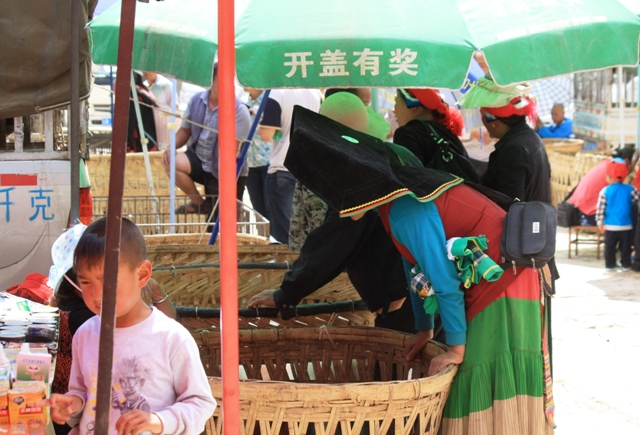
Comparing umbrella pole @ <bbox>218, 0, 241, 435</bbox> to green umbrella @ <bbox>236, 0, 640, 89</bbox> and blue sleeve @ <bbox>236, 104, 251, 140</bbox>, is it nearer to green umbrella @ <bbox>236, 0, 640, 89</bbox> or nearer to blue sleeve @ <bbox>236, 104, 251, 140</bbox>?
green umbrella @ <bbox>236, 0, 640, 89</bbox>

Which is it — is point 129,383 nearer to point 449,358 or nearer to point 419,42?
point 449,358

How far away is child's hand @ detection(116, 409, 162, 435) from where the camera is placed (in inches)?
72.5

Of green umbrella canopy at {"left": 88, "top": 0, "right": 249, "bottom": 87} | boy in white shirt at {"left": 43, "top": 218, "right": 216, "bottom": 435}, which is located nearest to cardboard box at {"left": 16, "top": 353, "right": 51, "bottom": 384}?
boy in white shirt at {"left": 43, "top": 218, "right": 216, "bottom": 435}

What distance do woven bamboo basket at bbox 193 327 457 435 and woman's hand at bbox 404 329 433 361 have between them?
4cm

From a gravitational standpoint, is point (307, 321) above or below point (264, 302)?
below

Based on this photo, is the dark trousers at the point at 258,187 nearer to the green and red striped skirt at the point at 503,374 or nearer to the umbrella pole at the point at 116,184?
the green and red striped skirt at the point at 503,374

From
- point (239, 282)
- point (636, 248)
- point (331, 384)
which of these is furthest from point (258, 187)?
point (331, 384)

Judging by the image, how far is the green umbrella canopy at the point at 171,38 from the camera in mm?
3223

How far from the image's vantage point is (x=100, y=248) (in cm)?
201

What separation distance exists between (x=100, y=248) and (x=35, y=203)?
203 cm

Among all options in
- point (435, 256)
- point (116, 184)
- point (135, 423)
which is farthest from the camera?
point (435, 256)

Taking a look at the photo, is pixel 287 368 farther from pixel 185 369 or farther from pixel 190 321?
pixel 185 369

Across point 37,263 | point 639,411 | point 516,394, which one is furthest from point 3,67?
point 639,411

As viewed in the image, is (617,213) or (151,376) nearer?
(151,376)
